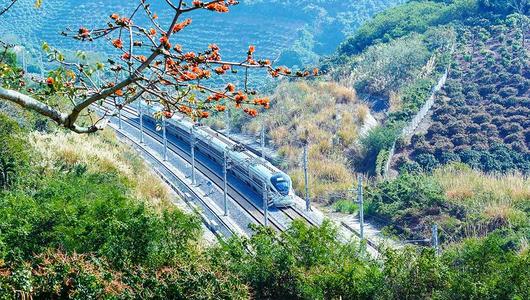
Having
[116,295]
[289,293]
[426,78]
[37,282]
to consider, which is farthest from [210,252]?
[426,78]

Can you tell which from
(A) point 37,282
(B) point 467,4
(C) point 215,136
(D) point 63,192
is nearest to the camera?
(A) point 37,282

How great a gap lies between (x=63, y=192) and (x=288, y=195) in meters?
13.0

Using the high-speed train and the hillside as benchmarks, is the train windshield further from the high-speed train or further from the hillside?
the hillside

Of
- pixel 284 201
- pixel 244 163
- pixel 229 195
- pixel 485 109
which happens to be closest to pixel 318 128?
pixel 485 109

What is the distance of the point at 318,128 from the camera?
39.8 meters

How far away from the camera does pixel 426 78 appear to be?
43094 millimetres

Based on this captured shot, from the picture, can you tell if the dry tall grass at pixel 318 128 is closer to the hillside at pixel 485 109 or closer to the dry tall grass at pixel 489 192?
the hillside at pixel 485 109

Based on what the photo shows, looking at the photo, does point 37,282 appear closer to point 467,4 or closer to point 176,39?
point 467,4

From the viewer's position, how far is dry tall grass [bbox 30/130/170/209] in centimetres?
2369

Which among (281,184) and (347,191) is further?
(347,191)

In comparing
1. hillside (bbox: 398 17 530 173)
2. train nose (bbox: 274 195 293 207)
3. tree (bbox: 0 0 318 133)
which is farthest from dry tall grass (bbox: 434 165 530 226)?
tree (bbox: 0 0 318 133)

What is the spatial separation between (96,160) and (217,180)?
8.82 metres

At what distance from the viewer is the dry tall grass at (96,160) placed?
2369 cm

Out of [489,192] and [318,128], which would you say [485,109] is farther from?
[489,192]
